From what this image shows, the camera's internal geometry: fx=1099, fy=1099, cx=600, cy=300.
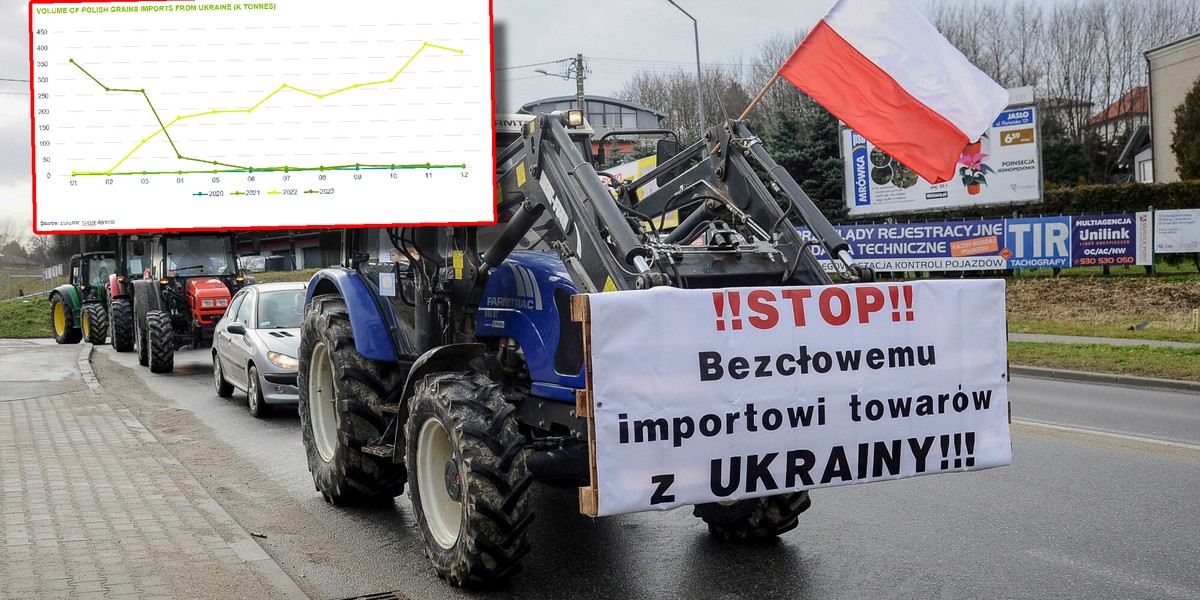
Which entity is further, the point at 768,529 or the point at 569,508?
the point at 569,508

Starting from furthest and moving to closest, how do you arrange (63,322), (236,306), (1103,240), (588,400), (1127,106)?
1. (1127,106)
2. (63,322)
3. (1103,240)
4. (236,306)
5. (588,400)

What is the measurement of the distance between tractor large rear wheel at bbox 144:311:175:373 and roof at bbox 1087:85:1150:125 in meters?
55.0

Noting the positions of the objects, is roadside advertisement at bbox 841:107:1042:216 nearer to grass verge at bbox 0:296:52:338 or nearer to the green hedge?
the green hedge

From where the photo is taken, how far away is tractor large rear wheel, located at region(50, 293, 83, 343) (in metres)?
26.3

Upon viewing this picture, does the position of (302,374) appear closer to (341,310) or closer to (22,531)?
(341,310)

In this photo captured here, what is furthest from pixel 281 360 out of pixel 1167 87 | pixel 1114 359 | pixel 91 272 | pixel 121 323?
pixel 1167 87

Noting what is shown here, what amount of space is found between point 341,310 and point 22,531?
7.90 ft

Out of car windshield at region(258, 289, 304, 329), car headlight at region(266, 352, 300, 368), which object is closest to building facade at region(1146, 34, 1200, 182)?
car windshield at region(258, 289, 304, 329)

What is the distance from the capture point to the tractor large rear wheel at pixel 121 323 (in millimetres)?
21844

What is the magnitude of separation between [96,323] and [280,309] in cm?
1338

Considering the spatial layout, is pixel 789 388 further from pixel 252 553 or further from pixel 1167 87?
pixel 1167 87

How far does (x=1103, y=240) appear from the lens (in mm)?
26094

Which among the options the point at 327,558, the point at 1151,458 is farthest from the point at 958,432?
the point at 1151,458

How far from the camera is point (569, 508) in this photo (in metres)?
7.35
